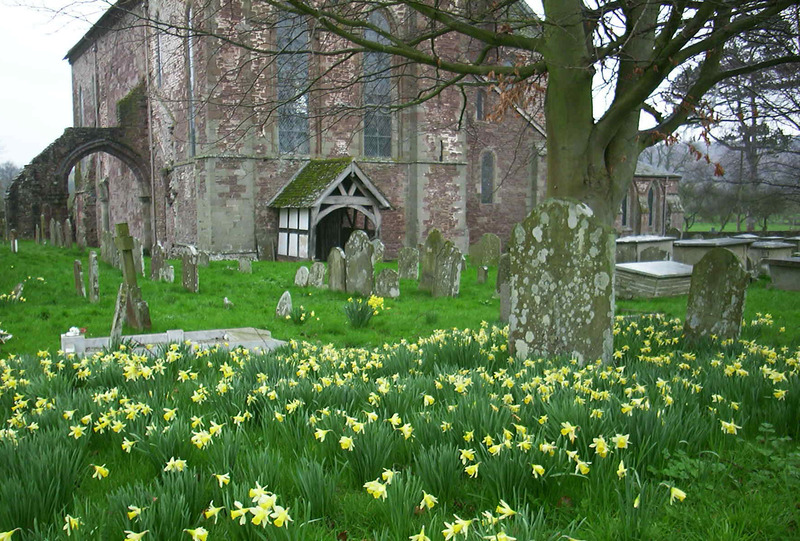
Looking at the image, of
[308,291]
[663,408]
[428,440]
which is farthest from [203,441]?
[308,291]

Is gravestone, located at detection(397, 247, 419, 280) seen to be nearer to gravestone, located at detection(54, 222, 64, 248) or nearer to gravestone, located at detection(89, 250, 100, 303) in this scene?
gravestone, located at detection(89, 250, 100, 303)

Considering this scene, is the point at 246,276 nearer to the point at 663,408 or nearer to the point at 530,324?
the point at 530,324

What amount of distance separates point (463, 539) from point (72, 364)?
13.7ft

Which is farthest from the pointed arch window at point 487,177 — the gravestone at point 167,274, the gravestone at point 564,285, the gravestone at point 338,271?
the gravestone at point 564,285

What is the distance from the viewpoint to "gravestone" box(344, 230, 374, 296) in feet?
41.6

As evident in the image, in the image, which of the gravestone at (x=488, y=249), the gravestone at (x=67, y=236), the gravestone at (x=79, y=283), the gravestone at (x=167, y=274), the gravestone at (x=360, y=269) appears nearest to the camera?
the gravestone at (x=79, y=283)

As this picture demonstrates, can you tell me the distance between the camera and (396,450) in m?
3.17

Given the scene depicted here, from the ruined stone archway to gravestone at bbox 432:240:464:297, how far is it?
1945cm

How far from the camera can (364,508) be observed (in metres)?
2.69

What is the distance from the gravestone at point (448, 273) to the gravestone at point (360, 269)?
55.9 inches

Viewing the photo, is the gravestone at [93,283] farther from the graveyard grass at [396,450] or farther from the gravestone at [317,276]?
the graveyard grass at [396,450]

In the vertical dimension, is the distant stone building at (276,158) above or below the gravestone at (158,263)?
above

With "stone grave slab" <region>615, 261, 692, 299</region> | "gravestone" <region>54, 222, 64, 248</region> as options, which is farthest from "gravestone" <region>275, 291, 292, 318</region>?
"gravestone" <region>54, 222, 64, 248</region>

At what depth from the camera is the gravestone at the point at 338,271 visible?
1297 centimetres
